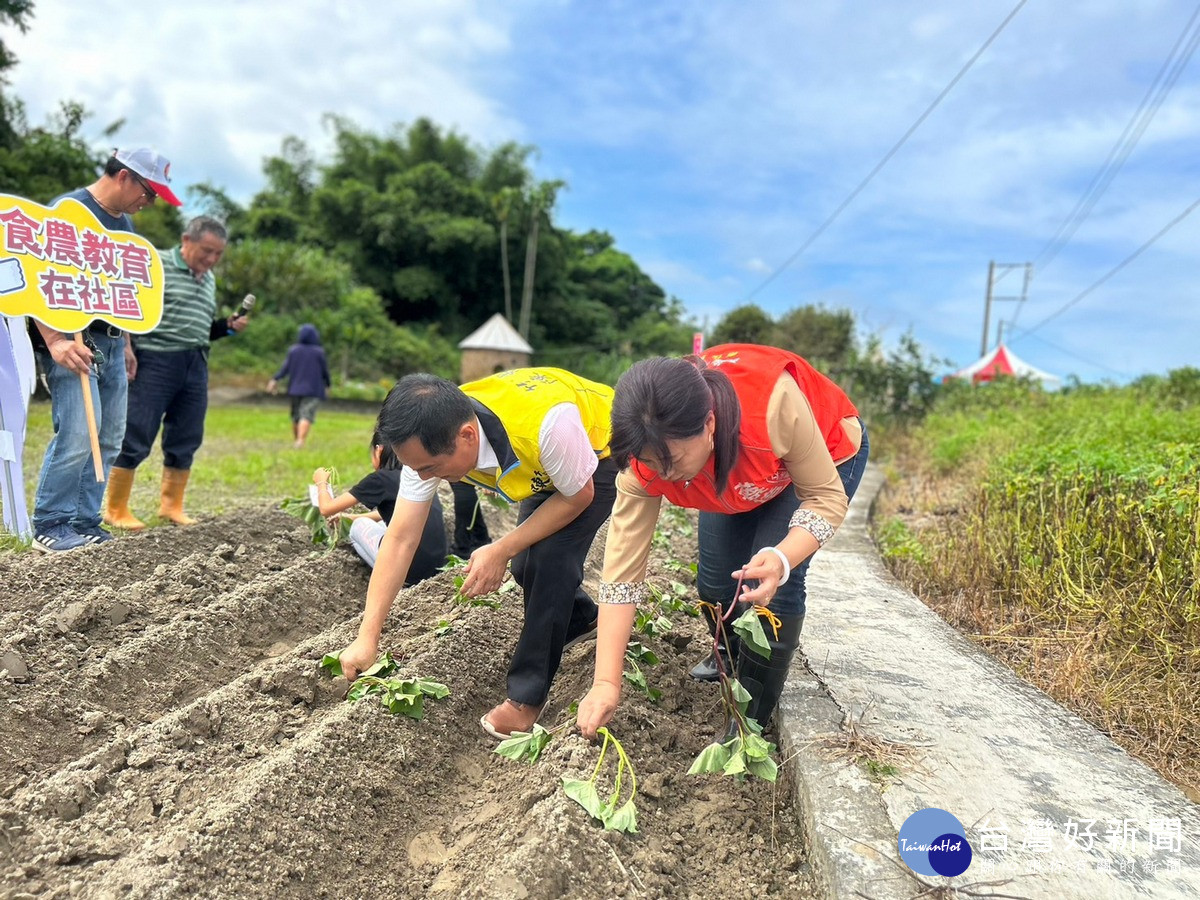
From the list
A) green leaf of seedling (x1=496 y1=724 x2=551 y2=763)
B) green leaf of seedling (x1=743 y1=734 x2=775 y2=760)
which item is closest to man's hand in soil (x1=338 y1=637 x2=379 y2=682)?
green leaf of seedling (x1=496 y1=724 x2=551 y2=763)

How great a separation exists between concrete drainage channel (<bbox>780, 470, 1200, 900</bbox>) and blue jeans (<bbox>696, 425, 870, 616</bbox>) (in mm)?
362

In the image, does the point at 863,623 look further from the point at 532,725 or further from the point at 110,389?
the point at 110,389

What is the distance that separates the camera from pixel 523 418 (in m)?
2.29

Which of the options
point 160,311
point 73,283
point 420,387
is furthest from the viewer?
point 160,311

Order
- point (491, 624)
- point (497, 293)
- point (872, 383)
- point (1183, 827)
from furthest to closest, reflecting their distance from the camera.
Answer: point (497, 293), point (872, 383), point (491, 624), point (1183, 827)

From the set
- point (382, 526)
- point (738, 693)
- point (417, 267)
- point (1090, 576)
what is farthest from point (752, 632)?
point (417, 267)

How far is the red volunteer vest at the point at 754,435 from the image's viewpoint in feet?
6.51

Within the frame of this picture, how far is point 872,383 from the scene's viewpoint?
11586 millimetres

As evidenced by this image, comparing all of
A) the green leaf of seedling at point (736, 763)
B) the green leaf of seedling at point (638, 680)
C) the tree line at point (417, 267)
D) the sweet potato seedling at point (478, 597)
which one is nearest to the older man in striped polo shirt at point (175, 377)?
A: the sweet potato seedling at point (478, 597)

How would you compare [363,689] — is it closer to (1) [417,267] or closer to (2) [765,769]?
(2) [765,769]

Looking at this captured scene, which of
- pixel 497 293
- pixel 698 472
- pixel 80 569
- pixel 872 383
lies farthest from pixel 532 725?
pixel 497 293

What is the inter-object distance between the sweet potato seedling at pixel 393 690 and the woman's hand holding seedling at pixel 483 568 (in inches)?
12.2

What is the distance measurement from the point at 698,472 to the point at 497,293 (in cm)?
2899

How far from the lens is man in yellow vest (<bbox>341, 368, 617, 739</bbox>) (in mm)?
2096
